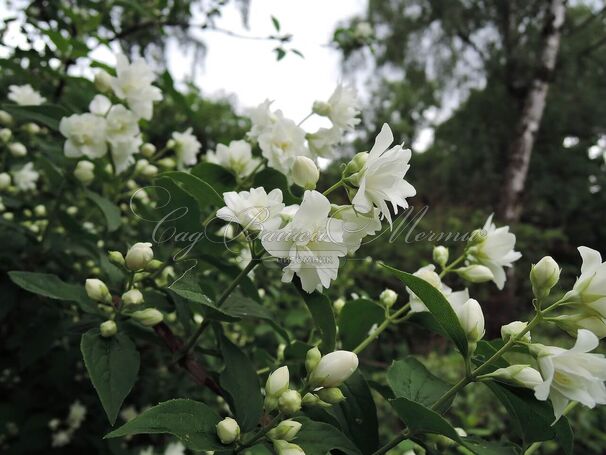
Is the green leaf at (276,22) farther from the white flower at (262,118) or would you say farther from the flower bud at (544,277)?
the flower bud at (544,277)

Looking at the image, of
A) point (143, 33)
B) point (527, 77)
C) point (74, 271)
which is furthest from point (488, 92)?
point (74, 271)

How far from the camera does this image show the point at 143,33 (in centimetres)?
296

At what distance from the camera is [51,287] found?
0.87 metres

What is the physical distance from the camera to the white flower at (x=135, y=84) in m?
1.18

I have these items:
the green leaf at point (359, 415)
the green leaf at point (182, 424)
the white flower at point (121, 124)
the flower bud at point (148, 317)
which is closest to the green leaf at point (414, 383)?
the green leaf at point (359, 415)

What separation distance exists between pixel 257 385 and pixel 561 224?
9.04 m

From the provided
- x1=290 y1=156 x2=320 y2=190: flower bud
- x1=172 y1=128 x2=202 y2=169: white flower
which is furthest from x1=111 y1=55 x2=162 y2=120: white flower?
x1=290 y1=156 x2=320 y2=190: flower bud

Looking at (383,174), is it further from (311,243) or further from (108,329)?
(108,329)

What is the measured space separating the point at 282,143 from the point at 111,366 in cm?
49

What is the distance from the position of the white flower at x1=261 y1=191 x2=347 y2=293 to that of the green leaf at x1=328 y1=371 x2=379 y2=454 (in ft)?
0.68

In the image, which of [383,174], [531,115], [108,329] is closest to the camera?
[383,174]

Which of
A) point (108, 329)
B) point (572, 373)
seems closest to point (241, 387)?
point (108, 329)

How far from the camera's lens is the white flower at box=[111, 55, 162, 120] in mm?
1179

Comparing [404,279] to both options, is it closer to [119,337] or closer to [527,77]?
[119,337]
